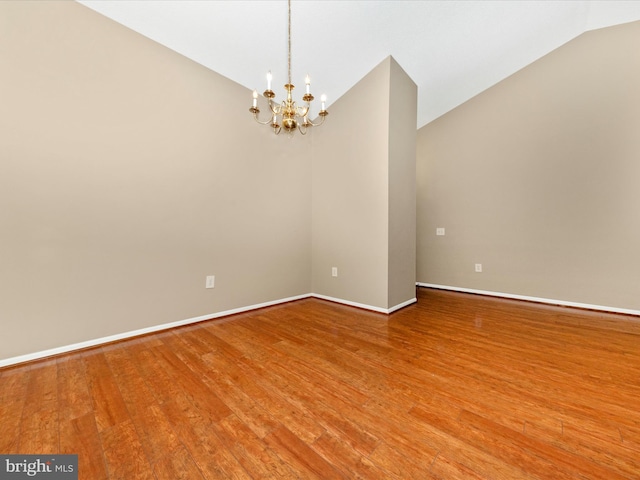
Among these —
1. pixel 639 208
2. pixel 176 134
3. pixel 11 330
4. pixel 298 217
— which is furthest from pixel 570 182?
pixel 11 330

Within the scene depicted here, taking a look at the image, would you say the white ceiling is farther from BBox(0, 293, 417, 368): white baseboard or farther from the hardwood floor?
the hardwood floor

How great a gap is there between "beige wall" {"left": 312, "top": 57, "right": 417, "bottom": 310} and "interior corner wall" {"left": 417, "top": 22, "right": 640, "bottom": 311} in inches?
46.1

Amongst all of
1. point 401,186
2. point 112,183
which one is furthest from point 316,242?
point 112,183

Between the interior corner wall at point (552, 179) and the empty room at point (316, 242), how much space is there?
0.08ft

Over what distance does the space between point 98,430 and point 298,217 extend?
9.16 ft

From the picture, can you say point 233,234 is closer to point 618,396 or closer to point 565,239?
point 618,396

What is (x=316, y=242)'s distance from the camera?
3.68m

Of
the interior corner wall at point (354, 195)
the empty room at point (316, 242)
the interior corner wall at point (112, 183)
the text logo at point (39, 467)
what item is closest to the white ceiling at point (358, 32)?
the empty room at point (316, 242)

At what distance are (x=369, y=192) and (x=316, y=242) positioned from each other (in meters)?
1.09

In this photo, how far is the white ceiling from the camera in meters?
2.23

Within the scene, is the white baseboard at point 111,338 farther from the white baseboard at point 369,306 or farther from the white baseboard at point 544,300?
the white baseboard at point 544,300

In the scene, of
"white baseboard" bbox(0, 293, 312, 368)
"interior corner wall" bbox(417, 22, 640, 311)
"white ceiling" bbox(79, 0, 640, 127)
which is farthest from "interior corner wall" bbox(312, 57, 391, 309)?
"interior corner wall" bbox(417, 22, 640, 311)

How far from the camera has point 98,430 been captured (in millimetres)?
1154

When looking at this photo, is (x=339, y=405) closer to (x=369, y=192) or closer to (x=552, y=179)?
(x=369, y=192)
